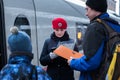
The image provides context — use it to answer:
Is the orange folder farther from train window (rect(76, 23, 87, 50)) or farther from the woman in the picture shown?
train window (rect(76, 23, 87, 50))

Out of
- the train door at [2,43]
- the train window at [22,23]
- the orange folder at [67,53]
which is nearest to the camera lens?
the orange folder at [67,53]

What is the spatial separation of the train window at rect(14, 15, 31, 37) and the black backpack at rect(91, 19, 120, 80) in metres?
1.95

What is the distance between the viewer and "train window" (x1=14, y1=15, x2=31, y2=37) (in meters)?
5.45

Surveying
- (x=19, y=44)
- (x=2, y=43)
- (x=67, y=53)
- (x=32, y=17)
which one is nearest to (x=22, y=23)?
(x=32, y=17)

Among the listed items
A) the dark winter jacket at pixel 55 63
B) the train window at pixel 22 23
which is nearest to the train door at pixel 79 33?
the train window at pixel 22 23

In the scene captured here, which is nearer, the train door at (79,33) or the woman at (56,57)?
the woman at (56,57)

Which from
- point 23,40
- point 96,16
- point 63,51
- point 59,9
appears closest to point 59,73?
point 63,51

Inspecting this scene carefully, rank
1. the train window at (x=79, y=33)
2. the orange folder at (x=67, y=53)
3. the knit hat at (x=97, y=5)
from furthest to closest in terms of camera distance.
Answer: the train window at (x=79, y=33), the orange folder at (x=67, y=53), the knit hat at (x=97, y=5)

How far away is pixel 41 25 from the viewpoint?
252 inches

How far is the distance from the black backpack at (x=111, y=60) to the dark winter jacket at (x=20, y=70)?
745mm

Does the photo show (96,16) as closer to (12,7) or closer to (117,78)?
(117,78)

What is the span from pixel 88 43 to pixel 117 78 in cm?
38

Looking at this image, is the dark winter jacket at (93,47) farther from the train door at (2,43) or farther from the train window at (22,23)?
the train window at (22,23)

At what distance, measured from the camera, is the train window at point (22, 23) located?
17.9 ft
